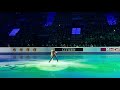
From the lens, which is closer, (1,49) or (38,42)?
(1,49)

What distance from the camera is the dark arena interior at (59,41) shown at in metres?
5.55

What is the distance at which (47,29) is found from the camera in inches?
236

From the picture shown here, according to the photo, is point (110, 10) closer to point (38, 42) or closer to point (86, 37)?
point (86, 37)

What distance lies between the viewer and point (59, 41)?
611 centimetres

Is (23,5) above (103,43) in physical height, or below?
above

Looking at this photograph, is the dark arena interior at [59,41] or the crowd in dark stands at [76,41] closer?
the dark arena interior at [59,41]

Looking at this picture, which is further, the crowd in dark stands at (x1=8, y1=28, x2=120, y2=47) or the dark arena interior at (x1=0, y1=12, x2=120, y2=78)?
the crowd in dark stands at (x1=8, y1=28, x2=120, y2=47)

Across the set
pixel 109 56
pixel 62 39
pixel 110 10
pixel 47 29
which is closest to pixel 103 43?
pixel 109 56

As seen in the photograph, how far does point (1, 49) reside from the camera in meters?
5.95

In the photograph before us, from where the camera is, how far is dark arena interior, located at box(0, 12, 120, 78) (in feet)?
18.2
